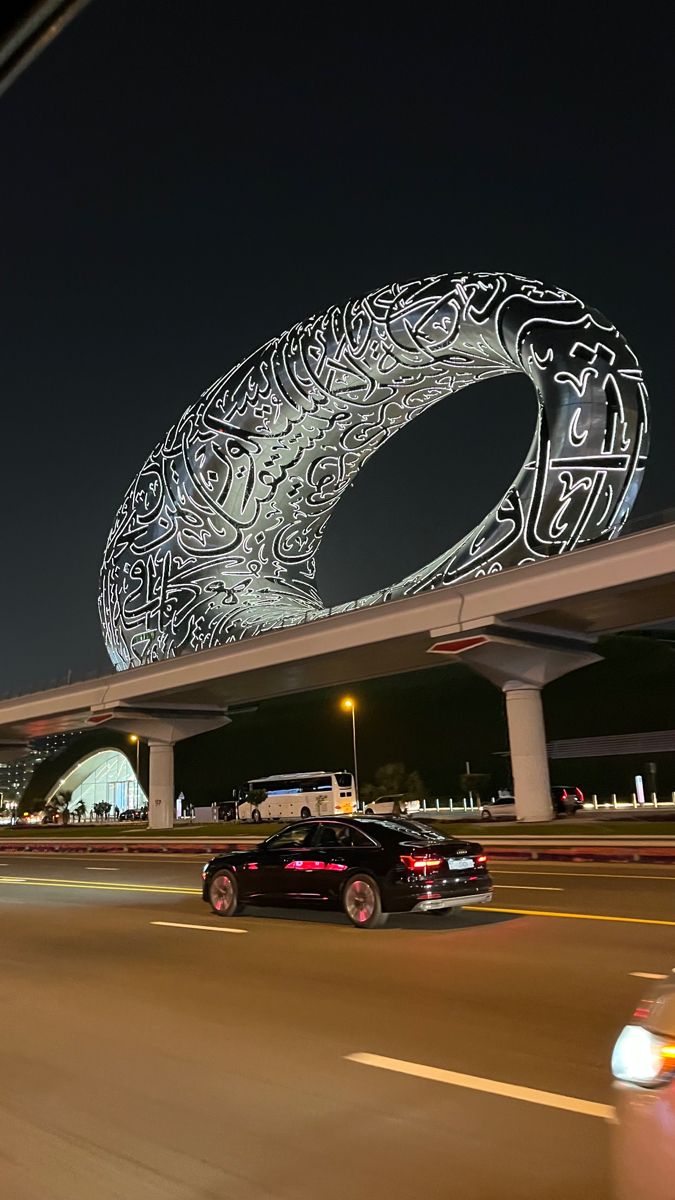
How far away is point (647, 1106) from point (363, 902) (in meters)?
9.45

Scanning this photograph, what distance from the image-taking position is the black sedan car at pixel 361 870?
1200 centimetres

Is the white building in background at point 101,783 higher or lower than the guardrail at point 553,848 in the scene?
higher

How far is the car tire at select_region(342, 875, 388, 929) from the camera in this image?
12.3 m

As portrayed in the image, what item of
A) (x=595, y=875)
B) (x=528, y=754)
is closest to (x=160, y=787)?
(x=528, y=754)

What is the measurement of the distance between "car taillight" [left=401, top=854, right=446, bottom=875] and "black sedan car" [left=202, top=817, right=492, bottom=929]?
12 millimetres

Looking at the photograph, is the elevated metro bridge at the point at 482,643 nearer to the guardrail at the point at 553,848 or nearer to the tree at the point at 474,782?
the guardrail at the point at 553,848

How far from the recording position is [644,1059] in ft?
11.2

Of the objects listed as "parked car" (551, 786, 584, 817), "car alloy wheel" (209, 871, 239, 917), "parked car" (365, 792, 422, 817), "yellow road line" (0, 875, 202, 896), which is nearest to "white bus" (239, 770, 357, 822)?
"parked car" (365, 792, 422, 817)

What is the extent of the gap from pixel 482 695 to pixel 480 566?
32852 mm

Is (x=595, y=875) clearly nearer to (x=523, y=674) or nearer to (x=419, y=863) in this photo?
(x=419, y=863)

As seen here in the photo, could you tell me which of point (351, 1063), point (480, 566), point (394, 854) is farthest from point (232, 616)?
point (351, 1063)

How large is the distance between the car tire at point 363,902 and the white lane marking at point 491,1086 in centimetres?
562

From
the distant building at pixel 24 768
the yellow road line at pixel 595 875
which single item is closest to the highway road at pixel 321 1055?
the yellow road line at pixel 595 875

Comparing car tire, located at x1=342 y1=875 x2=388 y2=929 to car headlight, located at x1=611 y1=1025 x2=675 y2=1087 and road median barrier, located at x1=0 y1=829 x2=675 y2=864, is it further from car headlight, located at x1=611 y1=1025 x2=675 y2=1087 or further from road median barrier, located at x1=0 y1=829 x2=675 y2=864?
road median barrier, located at x1=0 y1=829 x2=675 y2=864
